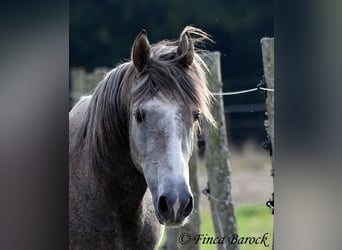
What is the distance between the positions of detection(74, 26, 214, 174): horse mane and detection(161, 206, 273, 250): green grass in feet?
1.71

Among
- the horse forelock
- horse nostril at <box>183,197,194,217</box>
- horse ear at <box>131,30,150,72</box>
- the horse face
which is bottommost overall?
horse nostril at <box>183,197,194,217</box>

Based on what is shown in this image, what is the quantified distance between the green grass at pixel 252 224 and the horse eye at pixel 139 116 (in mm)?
596

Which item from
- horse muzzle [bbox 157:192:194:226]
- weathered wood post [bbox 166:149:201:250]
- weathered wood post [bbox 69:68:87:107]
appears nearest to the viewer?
horse muzzle [bbox 157:192:194:226]

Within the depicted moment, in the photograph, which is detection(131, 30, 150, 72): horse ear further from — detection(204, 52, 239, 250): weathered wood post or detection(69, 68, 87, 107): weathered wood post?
detection(69, 68, 87, 107): weathered wood post

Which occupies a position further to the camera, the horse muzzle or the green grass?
the green grass

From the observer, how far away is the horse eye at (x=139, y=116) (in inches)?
93.4

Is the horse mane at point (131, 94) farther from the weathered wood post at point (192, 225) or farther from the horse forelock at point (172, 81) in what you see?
the weathered wood post at point (192, 225)

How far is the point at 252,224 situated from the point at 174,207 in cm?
110

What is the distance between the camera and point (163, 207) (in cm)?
225

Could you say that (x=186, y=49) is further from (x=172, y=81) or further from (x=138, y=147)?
(x=138, y=147)

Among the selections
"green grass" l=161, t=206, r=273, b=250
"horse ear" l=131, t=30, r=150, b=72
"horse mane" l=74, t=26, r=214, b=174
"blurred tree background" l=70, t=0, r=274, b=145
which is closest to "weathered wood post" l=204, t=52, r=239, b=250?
"green grass" l=161, t=206, r=273, b=250

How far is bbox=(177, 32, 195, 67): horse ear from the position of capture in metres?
2.45

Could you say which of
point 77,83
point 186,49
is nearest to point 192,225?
point 186,49
